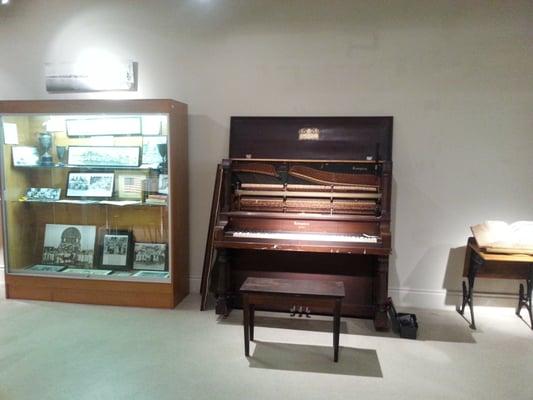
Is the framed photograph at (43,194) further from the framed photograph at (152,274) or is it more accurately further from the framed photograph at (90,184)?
the framed photograph at (152,274)

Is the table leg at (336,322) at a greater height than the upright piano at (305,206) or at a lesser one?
lesser

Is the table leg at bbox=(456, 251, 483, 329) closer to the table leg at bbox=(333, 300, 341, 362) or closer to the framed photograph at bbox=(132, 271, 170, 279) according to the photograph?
the table leg at bbox=(333, 300, 341, 362)

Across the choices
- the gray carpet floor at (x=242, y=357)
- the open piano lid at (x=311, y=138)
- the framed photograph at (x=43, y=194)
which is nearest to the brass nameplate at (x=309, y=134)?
the open piano lid at (x=311, y=138)

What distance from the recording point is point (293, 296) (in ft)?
9.38

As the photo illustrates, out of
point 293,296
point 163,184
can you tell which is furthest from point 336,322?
point 163,184

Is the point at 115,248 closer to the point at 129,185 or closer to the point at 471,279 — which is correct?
the point at 129,185

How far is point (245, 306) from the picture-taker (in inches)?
114

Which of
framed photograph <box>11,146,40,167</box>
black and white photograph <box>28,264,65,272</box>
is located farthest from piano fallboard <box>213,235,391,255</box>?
framed photograph <box>11,146,40,167</box>

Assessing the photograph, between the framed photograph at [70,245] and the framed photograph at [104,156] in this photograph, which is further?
the framed photograph at [70,245]

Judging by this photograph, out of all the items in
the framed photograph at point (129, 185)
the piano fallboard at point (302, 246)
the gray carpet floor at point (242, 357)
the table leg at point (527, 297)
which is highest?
the framed photograph at point (129, 185)

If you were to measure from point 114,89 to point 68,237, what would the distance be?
5.31 feet

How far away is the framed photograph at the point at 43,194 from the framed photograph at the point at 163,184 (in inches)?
43.9

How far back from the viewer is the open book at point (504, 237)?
327 cm

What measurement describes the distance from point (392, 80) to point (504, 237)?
168 centimetres
